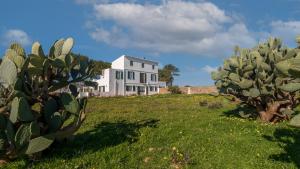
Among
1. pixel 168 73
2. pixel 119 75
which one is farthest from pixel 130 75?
pixel 168 73

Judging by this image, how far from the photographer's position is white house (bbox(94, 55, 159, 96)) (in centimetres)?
6962

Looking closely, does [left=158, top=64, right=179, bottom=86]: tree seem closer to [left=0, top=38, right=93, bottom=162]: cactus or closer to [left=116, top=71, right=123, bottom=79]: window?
[left=116, top=71, right=123, bottom=79]: window

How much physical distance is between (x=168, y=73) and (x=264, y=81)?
111 m

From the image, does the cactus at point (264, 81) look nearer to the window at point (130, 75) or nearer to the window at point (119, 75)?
the window at point (119, 75)

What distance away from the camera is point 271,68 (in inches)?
607

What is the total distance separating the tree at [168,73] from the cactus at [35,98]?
11317cm

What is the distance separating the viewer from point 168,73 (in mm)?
126438

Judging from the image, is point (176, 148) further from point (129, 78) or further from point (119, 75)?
point (129, 78)

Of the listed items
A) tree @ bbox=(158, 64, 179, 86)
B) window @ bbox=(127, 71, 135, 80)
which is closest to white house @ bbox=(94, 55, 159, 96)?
window @ bbox=(127, 71, 135, 80)

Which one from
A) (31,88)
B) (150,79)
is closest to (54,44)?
(31,88)

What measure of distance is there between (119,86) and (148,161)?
61.9 m

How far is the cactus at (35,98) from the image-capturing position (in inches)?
332

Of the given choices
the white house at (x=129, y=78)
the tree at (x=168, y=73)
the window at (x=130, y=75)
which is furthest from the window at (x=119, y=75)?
the tree at (x=168, y=73)

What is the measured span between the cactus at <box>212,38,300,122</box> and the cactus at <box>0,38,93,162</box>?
26.5ft
